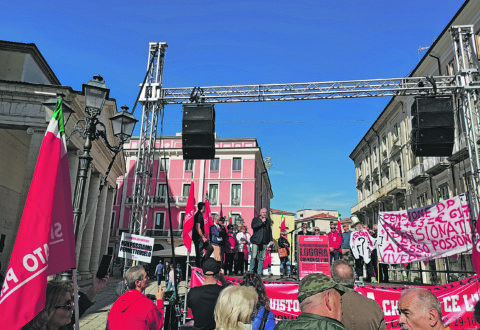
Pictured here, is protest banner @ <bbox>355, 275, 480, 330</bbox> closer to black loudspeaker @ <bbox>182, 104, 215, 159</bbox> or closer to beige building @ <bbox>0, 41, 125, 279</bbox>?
black loudspeaker @ <bbox>182, 104, 215, 159</bbox>

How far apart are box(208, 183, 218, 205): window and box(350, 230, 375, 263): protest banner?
3035cm

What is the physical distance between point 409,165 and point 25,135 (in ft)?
95.6

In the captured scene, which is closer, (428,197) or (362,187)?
(428,197)

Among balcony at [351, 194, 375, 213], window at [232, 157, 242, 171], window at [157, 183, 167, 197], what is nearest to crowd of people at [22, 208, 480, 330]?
balcony at [351, 194, 375, 213]

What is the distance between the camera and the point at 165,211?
40.1 m

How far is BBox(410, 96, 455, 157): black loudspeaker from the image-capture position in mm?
8891

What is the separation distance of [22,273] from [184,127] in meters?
7.66

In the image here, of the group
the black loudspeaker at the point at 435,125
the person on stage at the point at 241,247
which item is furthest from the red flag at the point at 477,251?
the person on stage at the point at 241,247

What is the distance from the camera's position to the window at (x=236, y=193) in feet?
131

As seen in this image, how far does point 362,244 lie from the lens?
10.0m

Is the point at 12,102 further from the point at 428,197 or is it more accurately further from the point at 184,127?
the point at 428,197

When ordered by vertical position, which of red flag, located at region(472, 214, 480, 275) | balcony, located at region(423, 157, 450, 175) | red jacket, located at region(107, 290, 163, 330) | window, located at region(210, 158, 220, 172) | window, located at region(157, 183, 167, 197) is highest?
window, located at region(210, 158, 220, 172)

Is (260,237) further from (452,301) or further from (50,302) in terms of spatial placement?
(50,302)

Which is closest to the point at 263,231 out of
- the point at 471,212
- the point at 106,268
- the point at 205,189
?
the point at 471,212
